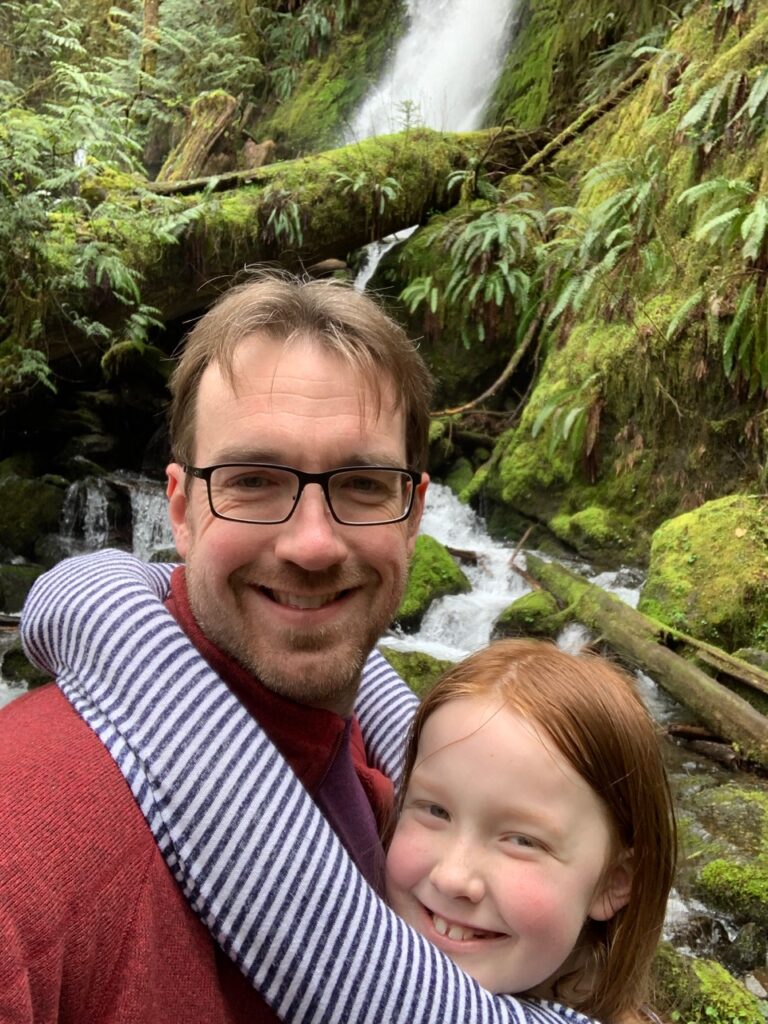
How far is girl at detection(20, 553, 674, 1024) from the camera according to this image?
38.9 inches

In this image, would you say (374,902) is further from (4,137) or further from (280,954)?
(4,137)

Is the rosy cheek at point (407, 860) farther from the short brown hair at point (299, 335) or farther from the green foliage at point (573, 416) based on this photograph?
the green foliage at point (573, 416)

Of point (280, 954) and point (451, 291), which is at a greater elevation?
point (280, 954)

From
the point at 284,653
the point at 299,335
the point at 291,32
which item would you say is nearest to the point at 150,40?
the point at 291,32

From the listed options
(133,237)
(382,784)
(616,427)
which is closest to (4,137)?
(133,237)

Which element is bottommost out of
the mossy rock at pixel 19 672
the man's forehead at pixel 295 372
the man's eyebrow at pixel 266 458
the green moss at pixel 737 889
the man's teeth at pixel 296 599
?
the mossy rock at pixel 19 672

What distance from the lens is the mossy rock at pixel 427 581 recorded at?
7133 mm

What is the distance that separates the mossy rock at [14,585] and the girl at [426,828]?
6951 mm

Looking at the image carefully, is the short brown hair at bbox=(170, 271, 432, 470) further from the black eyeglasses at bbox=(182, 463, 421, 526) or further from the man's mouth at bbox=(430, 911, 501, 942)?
the man's mouth at bbox=(430, 911, 501, 942)

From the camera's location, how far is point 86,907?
863mm

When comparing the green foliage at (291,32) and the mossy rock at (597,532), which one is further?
the green foliage at (291,32)

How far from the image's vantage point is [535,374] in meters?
10.2

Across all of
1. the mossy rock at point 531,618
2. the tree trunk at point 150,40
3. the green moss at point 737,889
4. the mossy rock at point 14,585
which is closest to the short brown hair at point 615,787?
the green moss at point 737,889

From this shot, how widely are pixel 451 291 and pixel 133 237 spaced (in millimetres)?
4175
